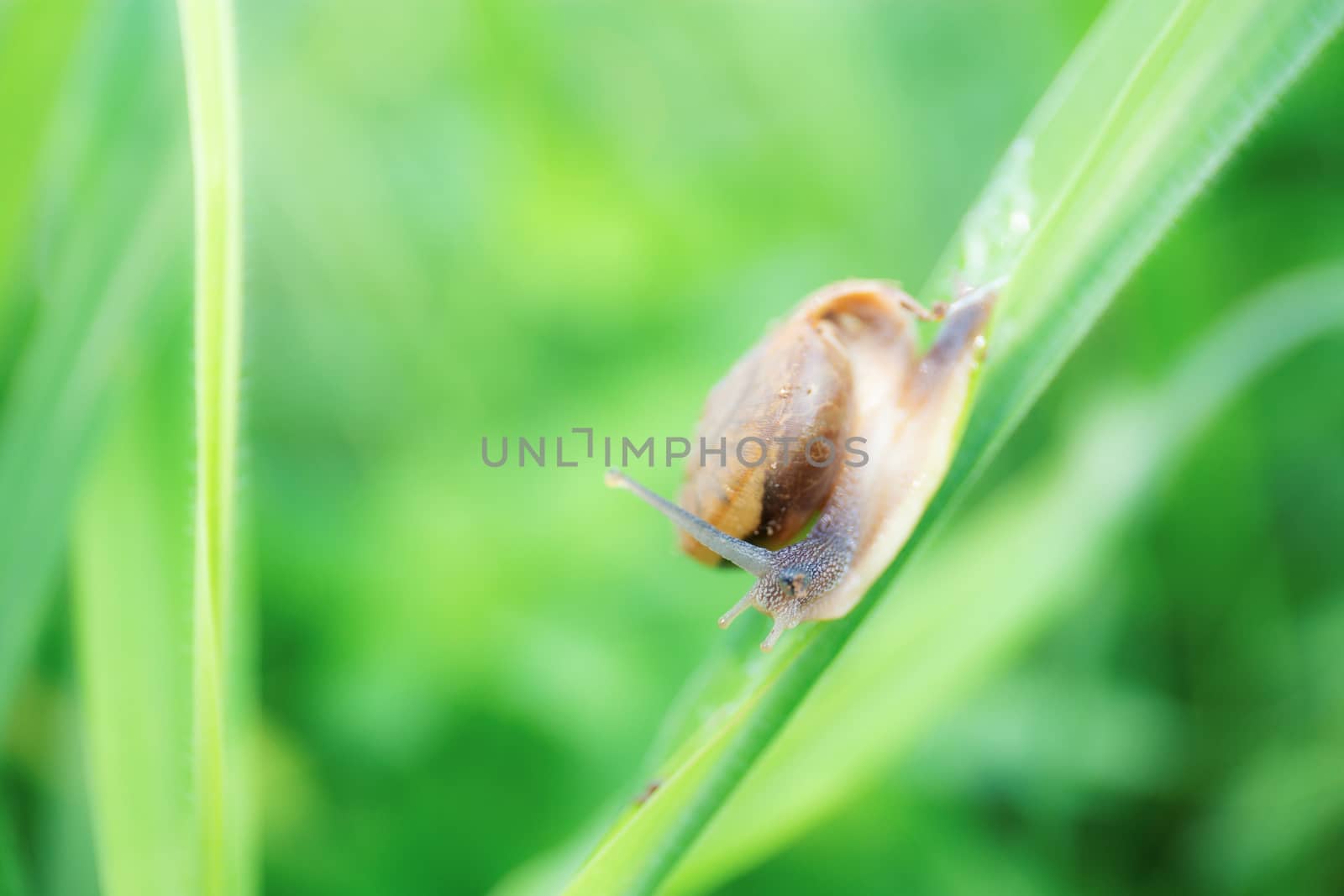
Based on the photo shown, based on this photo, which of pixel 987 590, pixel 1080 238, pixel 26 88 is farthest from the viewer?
pixel 987 590

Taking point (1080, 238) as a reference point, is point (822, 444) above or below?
below

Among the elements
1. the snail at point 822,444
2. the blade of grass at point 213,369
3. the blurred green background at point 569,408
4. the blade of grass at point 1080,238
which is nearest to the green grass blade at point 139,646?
the blurred green background at point 569,408

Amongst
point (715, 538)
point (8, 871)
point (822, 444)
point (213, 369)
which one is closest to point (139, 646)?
point (8, 871)

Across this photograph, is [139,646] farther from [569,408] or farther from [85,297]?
[569,408]

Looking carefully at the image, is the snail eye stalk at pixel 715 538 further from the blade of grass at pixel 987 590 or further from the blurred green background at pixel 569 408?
the blurred green background at pixel 569 408

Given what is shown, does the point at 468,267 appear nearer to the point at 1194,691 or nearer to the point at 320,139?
A: the point at 320,139

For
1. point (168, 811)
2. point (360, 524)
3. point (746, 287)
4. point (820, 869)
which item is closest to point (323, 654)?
point (360, 524)

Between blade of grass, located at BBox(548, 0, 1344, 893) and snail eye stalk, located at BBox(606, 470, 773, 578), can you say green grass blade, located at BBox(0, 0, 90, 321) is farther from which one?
blade of grass, located at BBox(548, 0, 1344, 893)
